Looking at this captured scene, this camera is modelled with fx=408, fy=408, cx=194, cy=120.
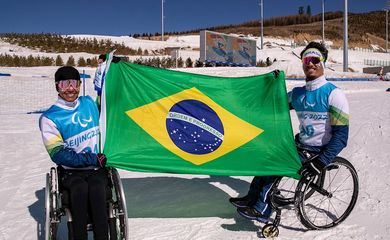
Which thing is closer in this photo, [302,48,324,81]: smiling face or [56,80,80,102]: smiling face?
[56,80,80,102]: smiling face

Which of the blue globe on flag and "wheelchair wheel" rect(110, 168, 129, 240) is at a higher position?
the blue globe on flag

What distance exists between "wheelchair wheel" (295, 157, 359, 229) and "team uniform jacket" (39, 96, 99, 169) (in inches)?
80.4

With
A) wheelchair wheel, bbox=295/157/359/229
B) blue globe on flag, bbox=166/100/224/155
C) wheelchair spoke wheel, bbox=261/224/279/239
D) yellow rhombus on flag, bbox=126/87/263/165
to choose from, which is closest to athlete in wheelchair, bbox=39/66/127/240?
yellow rhombus on flag, bbox=126/87/263/165

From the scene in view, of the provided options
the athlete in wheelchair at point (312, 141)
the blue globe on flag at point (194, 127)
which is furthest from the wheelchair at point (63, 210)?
the athlete in wheelchair at point (312, 141)

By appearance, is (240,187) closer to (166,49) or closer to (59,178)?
(59,178)

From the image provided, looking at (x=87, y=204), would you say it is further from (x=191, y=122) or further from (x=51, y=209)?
(x=191, y=122)

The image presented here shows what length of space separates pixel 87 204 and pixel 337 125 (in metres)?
2.40

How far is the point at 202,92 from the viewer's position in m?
4.39

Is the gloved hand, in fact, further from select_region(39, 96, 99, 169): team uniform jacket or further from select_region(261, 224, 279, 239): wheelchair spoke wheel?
select_region(261, 224, 279, 239): wheelchair spoke wheel

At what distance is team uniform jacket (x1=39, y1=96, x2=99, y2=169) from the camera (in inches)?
135

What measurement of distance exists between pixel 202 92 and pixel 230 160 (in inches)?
31.0

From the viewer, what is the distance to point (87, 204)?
132 inches

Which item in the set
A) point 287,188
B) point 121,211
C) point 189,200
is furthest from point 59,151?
point 287,188

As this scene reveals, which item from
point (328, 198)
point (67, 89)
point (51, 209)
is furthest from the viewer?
point (328, 198)
